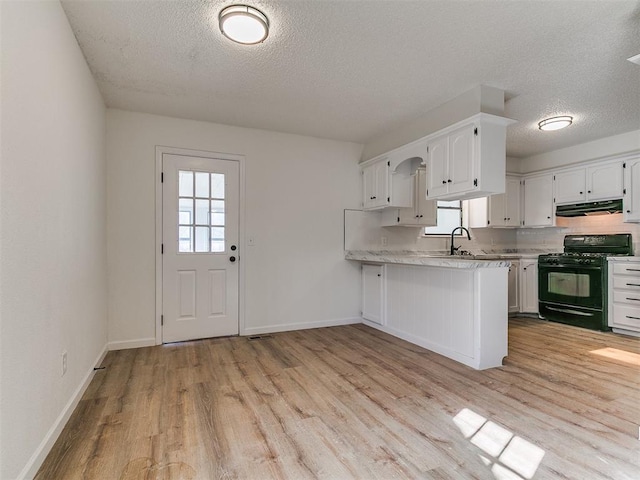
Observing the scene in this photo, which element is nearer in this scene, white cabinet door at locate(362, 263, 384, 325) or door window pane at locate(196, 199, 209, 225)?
door window pane at locate(196, 199, 209, 225)

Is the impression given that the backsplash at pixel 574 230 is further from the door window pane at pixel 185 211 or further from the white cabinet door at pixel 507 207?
the door window pane at pixel 185 211

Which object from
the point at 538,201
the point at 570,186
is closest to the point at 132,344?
the point at 538,201

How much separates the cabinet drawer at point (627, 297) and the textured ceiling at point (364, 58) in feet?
6.53

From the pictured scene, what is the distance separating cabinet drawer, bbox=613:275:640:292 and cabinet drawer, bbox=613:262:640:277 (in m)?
0.05

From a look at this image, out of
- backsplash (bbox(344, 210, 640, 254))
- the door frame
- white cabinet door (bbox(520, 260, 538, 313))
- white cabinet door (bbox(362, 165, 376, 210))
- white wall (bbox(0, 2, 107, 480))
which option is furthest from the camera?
white cabinet door (bbox(520, 260, 538, 313))

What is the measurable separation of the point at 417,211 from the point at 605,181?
96.7 inches

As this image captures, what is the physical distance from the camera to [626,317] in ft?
13.2

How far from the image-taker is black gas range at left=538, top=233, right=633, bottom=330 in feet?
14.0

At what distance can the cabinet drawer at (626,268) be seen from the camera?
397 cm

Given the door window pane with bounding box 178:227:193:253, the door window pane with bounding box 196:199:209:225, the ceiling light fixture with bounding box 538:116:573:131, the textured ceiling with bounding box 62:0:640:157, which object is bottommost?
the door window pane with bounding box 178:227:193:253

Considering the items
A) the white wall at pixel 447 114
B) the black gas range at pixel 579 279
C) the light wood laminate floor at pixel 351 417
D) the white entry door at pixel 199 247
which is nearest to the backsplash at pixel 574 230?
the black gas range at pixel 579 279

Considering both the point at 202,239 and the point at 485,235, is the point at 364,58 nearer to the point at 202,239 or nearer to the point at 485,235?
the point at 202,239

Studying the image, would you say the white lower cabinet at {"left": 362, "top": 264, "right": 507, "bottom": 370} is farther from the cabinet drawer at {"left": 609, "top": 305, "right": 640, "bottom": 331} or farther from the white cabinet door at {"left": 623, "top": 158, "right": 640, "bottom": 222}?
the white cabinet door at {"left": 623, "top": 158, "right": 640, "bottom": 222}

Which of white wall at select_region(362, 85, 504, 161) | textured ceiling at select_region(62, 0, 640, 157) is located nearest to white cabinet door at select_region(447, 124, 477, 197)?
white wall at select_region(362, 85, 504, 161)
